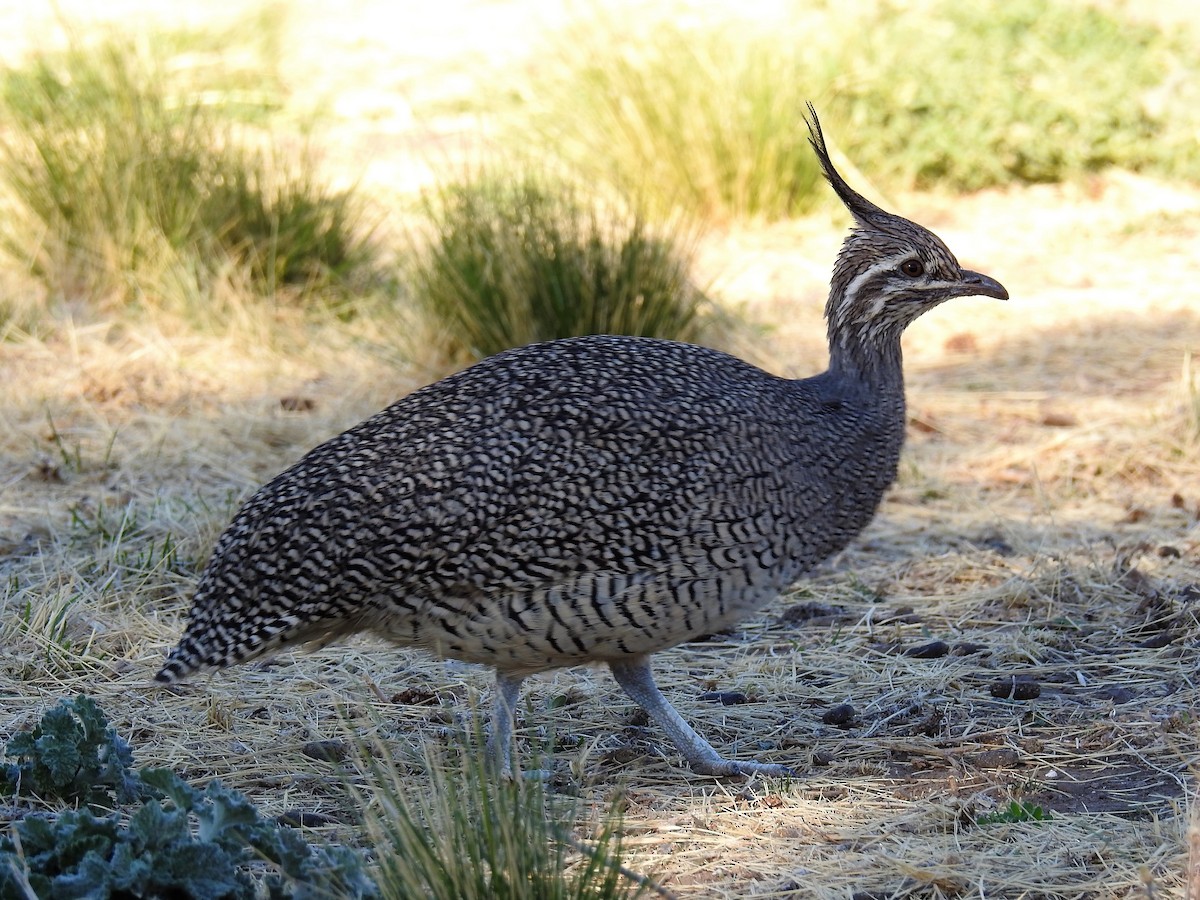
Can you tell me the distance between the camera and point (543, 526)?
379cm

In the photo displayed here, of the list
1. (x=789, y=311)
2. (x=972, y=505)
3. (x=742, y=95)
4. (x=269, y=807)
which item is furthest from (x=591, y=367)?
(x=742, y=95)

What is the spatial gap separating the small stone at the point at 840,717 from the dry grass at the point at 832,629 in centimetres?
3

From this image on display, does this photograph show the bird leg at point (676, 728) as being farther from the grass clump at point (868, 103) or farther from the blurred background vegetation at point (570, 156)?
the grass clump at point (868, 103)

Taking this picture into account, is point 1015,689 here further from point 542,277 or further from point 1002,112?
point 1002,112

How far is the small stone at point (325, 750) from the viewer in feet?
13.9

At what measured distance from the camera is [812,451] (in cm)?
418

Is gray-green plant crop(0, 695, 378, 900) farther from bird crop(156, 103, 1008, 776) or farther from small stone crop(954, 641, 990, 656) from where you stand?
small stone crop(954, 641, 990, 656)

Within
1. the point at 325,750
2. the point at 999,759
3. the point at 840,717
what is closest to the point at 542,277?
the point at 840,717

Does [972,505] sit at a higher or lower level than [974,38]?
lower

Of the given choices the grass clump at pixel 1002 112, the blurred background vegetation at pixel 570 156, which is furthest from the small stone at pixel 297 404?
the grass clump at pixel 1002 112

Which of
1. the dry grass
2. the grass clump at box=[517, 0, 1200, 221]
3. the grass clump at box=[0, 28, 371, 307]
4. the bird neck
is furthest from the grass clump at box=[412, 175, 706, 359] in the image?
the grass clump at box=[517, 0, 1200, 221]

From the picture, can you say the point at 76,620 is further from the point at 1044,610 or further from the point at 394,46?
the point at 394,46

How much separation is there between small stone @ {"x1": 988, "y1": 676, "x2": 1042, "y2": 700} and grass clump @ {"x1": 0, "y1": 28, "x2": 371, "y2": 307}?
4763mm

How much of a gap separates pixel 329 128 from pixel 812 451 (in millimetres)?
9050
